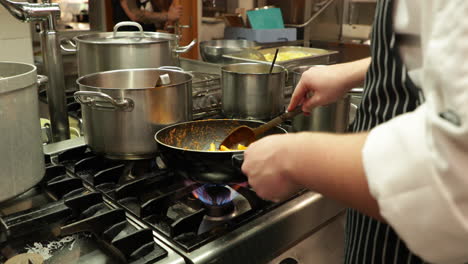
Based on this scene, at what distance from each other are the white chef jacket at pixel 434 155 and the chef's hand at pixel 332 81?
1.03 feet

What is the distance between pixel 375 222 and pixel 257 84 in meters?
0.52

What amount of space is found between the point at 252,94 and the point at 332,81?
0.32m

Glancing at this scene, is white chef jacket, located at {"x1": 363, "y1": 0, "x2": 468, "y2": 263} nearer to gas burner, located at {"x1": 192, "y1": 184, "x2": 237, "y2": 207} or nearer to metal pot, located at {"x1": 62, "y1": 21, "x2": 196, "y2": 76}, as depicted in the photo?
gas burner, located at {"x1": 192, "y1": 184, "x2": 237, "y2": 207}

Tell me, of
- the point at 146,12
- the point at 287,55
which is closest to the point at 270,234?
the point at 287,55

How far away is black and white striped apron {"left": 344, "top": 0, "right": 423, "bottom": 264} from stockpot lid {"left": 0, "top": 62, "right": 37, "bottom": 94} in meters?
0.54

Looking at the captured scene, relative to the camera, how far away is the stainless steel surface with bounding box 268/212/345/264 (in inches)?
29.2

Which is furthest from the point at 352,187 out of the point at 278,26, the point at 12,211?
the point at 278,26

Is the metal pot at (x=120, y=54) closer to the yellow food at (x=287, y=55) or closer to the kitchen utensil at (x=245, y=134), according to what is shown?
the kitchen utensil at (x=245, y=134)

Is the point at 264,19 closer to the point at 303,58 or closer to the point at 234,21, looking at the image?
the point at 234,21

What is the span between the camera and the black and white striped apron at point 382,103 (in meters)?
0.53

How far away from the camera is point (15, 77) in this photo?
0.64 metres

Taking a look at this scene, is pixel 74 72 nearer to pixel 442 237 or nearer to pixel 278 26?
pixel 278 26

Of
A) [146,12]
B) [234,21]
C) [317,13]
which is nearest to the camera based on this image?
[146,12]

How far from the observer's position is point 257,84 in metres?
1.04
